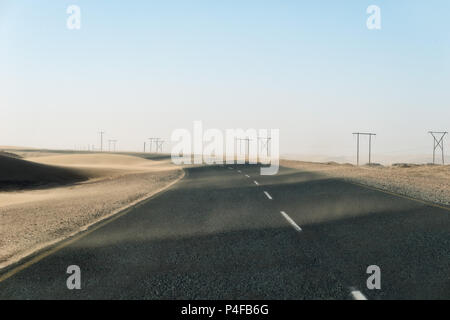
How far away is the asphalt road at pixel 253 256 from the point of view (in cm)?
478

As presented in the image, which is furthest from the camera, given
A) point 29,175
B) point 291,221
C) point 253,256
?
point 29,175

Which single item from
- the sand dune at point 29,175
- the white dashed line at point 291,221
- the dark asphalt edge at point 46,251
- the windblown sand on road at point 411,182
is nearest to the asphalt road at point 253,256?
the white dashed line at point 291,221

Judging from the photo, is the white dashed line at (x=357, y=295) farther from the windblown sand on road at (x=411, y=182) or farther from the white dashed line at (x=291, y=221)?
the windblown sand on road at (x=411, y=182)

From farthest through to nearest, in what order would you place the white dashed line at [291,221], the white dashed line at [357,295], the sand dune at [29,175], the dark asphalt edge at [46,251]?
the sand dune at [29,175] < the white dashed line at [291,221] < the dark asphalt edge at [46,251] < the white dashed line at [357,295]

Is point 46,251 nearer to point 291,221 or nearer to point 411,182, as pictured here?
point 291,221

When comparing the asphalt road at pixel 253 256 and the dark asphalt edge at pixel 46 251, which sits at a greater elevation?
the asphalt road at pixel 253 256

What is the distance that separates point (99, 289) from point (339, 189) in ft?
44.8

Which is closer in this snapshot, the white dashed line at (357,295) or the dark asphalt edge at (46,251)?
the white dashed line at (357,295)

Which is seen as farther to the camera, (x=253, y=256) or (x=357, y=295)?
(x=253, y=256)

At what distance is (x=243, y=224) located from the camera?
9.16 m

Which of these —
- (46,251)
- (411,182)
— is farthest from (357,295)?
(411,182)

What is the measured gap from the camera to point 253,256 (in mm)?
6332


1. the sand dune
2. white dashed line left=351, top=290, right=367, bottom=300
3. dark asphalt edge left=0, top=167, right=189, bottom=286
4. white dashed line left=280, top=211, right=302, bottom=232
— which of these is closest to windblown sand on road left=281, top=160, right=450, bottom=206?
white dashed line left=280, top=211, right=302, bottom=232
